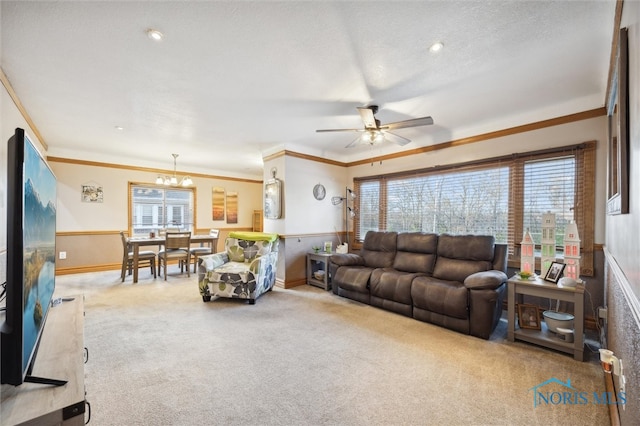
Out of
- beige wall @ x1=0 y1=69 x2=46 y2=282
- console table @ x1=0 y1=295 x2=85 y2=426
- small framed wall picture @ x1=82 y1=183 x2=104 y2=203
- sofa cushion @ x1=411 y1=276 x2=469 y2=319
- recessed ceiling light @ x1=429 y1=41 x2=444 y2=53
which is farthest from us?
small framed wall picture @ x1=82 y1=183 x2=104 y2=203

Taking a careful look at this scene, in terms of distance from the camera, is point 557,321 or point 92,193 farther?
point 92,193

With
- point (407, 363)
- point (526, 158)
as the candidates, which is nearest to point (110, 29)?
point (407, 363)

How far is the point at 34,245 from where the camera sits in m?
1.10

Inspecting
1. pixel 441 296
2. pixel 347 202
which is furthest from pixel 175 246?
pixel 441 296

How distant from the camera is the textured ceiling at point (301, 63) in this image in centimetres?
177

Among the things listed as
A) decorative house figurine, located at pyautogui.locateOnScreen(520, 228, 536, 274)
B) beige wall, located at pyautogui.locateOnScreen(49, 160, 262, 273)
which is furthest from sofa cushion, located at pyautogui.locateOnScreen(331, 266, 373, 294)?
beige wall, located at pyautogui.locateOnScreen(49, 160, 262, 273)

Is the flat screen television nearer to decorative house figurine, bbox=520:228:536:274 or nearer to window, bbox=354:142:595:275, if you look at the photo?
decorative house figurine, bbox=520:228:536:274

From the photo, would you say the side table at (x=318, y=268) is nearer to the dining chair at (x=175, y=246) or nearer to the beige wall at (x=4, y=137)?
the dining chair at (x=175, y=246)

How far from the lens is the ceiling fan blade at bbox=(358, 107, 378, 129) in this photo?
2.74 m

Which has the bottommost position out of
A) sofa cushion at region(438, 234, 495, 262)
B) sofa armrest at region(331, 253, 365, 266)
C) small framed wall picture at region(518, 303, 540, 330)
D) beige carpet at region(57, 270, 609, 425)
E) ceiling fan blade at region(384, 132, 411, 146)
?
beige carpet at region(57, 270, 609, 425)

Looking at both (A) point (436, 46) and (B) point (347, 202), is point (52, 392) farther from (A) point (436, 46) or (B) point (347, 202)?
(B) point (347, 202)

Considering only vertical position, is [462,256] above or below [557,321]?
above

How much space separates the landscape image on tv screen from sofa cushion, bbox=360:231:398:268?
353 centimetres

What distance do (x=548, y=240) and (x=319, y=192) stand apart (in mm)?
3392
